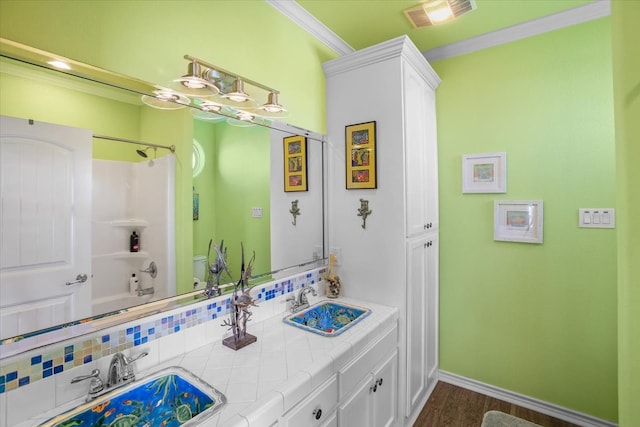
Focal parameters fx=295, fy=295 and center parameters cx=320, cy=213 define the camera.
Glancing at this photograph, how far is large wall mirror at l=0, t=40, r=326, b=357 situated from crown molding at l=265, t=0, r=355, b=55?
0.74 m

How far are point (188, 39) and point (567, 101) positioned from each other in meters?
2.34

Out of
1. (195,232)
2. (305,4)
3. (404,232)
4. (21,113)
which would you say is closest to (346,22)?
(305,4)

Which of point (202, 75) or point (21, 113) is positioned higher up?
point (202, 75)

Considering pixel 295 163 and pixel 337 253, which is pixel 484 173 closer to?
pixel 337 253

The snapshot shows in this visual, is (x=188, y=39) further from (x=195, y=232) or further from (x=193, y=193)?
(x=195, y=232)

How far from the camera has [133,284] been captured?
119 centimetres

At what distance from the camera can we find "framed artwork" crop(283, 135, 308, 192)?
1.92 m

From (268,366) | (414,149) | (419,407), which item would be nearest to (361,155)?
(414,149)

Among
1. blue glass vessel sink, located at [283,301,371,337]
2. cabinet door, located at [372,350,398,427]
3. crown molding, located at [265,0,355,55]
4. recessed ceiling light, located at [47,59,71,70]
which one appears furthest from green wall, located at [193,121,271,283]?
cabinet door, located at [372,350,398,427]

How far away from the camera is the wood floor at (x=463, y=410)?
200 centimetres

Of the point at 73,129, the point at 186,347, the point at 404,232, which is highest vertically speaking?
the point at 73,129

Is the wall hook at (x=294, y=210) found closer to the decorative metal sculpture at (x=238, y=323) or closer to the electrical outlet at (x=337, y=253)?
the electrical outlet at (x=337, y=253)

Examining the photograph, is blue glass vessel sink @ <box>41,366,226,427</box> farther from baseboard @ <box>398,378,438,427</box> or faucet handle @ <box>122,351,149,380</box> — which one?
baseboard @ <box>398,378,438,427</box>

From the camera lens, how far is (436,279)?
7.89ft
